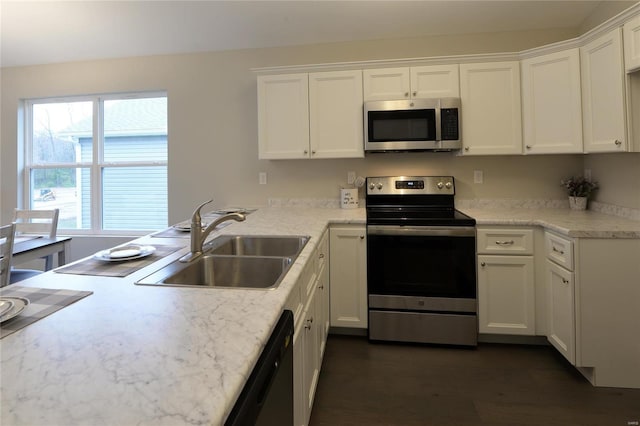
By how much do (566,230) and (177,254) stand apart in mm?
2140

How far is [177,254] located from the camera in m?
1.49

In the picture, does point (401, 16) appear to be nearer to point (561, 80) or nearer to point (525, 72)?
point (525, 72)

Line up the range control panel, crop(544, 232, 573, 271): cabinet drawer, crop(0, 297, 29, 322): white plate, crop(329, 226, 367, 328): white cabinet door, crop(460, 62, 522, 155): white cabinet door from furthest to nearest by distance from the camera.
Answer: the range control panel → crop(460, 62, 522, 155): white cabinet door → crop(329, 226, 367, 328): white cabinet door → crop(544, 232, 573, 271): cabinet drawer → crop(0, 297, 29, 322): white plate

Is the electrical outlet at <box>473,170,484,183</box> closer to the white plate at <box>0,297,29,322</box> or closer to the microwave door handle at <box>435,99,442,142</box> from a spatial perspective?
the microwave door handle at <box>435,99,442,142</box>

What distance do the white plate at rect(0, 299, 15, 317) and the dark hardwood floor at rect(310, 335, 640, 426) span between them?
138 centimetres

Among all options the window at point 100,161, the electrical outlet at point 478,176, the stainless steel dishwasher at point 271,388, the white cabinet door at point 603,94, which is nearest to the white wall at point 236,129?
the electrical outlet at point 478,176

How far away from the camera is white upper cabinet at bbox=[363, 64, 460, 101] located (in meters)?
2.63

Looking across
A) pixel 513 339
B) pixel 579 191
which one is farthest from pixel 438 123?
pixel 513 339

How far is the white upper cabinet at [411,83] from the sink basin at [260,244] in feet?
5.05

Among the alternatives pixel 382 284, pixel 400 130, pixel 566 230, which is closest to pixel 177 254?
pixel 382 284

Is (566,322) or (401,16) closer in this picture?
(566,322)

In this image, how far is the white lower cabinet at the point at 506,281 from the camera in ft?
7.51

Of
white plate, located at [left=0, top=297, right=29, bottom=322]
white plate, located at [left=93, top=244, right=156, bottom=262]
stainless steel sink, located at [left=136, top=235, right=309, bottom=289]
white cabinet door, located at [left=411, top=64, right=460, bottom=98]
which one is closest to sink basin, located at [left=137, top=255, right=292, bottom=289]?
stainless steel sink, located at [left=136, top=235, right=309, bottom=289]

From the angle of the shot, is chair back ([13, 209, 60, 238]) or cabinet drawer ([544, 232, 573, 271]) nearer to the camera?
cabinet drawer ([544, 232, 573, 271])
